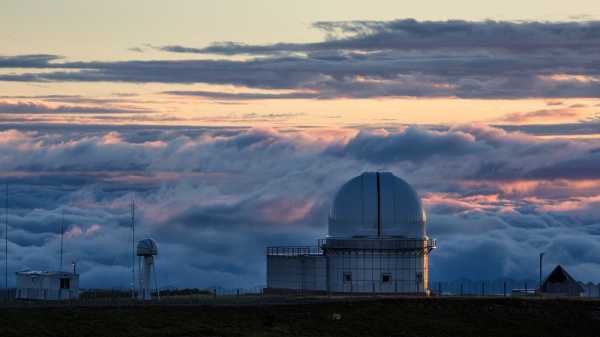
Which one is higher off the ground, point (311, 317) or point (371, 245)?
point (371, 245)

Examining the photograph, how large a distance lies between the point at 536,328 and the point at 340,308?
1296cm

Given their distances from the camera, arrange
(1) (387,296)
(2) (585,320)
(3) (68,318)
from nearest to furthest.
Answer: (3) (68,318) → (2) (585,320) → (1) (387,296)

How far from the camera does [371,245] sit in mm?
97125

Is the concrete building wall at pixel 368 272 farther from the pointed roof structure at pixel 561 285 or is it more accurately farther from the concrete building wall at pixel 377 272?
the pointed roof structure at pixel 561 285

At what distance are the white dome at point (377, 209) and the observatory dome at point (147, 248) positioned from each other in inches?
635

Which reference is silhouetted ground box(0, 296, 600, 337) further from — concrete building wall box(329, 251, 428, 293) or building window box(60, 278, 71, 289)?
building window box(60, 278, 71, 289)

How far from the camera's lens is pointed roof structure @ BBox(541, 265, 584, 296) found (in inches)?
4198

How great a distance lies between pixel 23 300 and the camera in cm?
8925

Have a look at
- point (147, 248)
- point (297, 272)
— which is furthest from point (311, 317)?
point (297, 272)

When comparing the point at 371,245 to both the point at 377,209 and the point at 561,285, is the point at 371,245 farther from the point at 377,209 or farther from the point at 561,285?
the point at 561,285

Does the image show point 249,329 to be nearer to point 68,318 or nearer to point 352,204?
point 68,318

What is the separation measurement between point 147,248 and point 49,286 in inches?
303

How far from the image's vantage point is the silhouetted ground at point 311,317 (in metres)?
70.9

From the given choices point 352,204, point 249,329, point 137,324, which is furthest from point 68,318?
point 352,204
